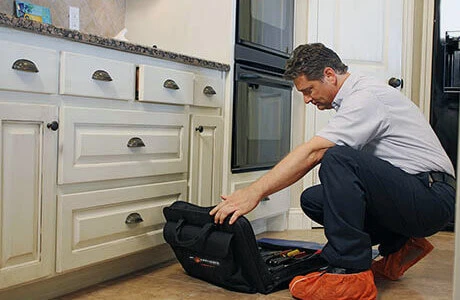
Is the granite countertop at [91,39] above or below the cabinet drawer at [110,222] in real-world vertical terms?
above

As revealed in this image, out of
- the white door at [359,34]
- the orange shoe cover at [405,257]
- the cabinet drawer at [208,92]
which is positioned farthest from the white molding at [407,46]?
the orange shoe cover at [405,257]

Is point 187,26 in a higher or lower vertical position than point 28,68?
higher

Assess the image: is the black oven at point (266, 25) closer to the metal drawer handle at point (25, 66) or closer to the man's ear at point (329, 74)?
the man's ear at point (329, 74)

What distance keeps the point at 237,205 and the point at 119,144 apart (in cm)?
49

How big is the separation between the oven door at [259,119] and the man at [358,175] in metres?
0.77

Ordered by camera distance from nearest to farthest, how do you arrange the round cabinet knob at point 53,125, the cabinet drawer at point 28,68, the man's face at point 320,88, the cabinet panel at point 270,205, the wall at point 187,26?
1. the cabinet drawer at point 28,68
2. the round cabinet knob at point 53,125
3. the man's face at point 320,88
4. the wall at point 187,26
5. the cabinet panel at point 270,205

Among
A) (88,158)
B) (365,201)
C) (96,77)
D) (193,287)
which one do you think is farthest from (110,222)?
(365,201)

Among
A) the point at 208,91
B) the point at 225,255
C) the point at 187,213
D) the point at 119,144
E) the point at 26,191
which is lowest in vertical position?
the point at 225,255

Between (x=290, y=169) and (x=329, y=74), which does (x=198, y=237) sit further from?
(x=329, y=74)

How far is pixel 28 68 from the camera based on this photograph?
5.64 feet

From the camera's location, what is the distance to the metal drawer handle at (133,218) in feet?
7.21

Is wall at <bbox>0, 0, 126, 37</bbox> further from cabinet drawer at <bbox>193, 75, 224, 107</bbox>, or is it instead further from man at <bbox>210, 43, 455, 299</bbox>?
man at <bbox>210, 43, 455, 299</bbox>

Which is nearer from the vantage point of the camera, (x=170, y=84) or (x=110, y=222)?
(x=110, y=222)

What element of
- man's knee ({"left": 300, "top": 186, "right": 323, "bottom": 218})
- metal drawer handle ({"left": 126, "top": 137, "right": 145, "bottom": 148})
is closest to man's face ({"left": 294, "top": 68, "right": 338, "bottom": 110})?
man's knee ({"left": 300, "top": 186, "right": 323, "bottom": 218})
